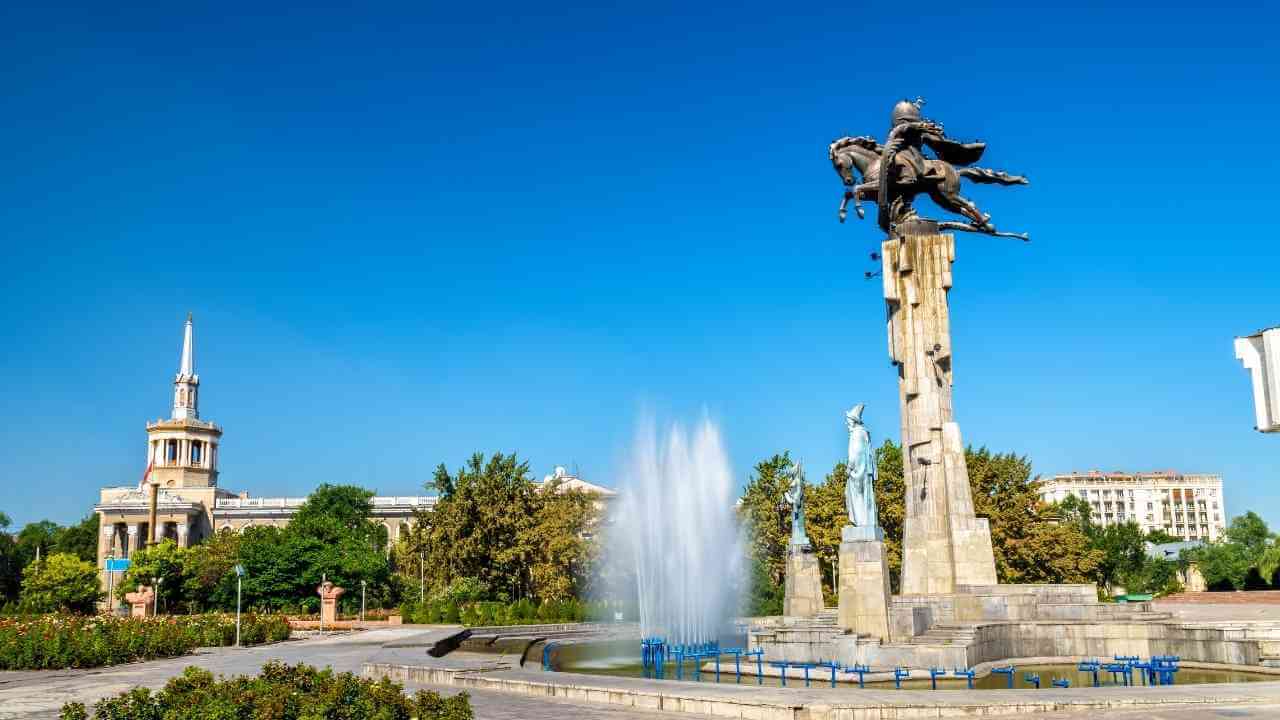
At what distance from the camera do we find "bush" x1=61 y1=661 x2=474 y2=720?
31.0ft

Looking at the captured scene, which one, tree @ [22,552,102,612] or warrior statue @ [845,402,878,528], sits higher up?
warrior statue @ [845,402,878,528]

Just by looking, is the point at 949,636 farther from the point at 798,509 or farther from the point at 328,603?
the point at 328,603

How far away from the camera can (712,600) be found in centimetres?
3338

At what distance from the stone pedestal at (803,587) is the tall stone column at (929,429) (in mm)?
3305

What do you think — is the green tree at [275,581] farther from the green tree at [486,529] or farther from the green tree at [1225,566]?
the green tree at [1225,566]

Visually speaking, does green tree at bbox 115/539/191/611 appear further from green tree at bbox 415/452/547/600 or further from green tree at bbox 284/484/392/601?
green tree at bbox 415/452/547/600

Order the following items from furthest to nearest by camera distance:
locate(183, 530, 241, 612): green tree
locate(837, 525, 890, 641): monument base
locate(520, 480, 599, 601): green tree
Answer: locate(183, 530, 241, 612): green tree → locate(520, 480, 599, 601): green tree → locate(837, 525, 890, 641): monument base

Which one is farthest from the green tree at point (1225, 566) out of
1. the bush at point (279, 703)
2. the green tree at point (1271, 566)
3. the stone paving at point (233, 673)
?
the bush at point (279, 703)

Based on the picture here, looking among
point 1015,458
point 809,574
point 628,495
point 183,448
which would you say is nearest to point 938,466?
point 809,574

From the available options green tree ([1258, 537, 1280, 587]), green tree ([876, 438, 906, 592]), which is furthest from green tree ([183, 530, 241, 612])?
green tree ([1258, 537, 1280, 587])

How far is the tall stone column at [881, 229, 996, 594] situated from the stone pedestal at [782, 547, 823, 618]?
10.8 ft

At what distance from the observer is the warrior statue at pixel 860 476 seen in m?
21.6

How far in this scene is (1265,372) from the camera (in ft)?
14.1

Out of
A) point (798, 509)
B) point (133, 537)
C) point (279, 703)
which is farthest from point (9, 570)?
point (279, 703)
